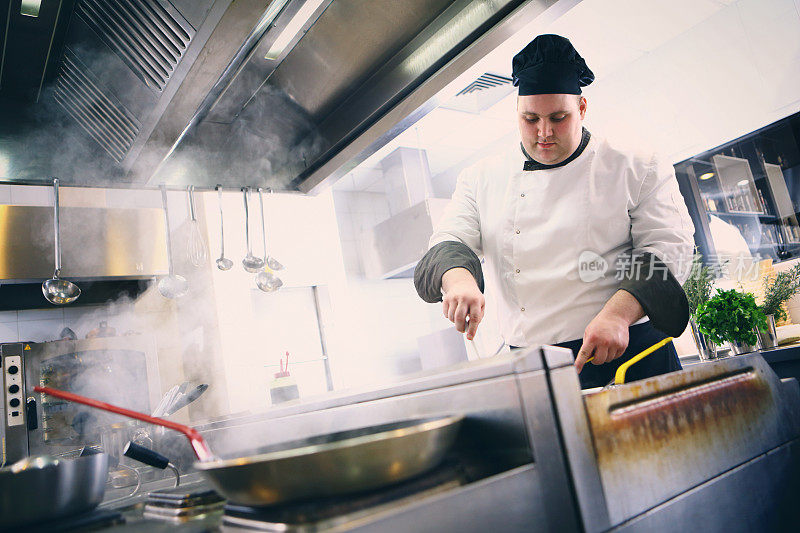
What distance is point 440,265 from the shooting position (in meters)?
1.26

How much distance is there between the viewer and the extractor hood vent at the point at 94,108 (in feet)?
3.83

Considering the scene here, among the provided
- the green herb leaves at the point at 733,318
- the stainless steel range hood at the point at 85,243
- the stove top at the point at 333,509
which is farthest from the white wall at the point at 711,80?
the stove top at the point at 333,509

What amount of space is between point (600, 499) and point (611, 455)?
0.17 ft

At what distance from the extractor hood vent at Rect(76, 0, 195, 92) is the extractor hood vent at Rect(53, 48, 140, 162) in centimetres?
11

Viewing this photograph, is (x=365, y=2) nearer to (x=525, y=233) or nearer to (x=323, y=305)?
(x=525, y=233)

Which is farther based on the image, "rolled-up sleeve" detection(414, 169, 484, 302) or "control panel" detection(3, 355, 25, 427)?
"control panel" detection(3, 355, 25, 427)

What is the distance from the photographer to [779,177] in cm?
310

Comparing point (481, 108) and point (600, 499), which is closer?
point (600, 499)

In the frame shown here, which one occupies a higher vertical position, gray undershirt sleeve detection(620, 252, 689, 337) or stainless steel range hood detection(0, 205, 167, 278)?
stainless steel range hood detection(0, 205, 167, 278)

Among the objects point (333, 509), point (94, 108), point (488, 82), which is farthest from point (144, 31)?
point (488, 82)

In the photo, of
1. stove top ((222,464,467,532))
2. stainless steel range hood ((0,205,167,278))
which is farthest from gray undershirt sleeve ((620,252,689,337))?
stainless steel range hood ((0,205,167,278))

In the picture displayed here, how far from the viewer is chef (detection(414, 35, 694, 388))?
1264 mm

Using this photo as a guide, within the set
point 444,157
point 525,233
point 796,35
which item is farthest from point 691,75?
point 525,233

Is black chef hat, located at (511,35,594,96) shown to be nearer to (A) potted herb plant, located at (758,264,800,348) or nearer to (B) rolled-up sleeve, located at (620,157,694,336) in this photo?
(B) rolled-up sleeve, located at (620,157,694,336)
